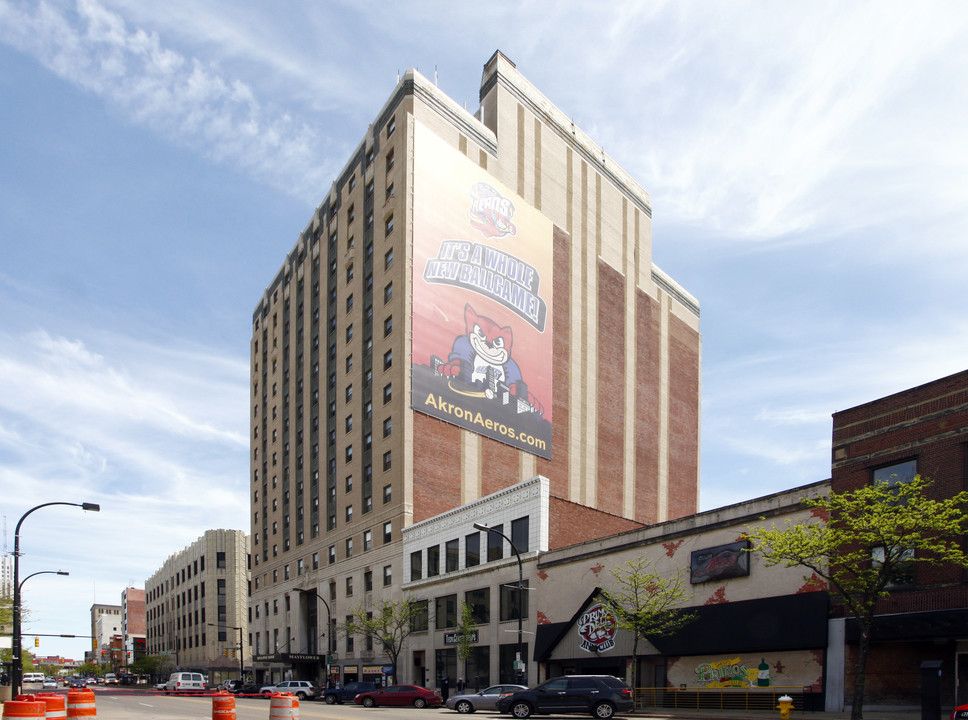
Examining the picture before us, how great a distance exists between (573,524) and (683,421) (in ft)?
151

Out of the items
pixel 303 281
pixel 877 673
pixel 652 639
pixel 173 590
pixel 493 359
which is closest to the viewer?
pixel 877 673

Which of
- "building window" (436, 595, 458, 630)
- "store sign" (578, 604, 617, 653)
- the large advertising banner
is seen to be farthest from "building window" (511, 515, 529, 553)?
the large advertising banner

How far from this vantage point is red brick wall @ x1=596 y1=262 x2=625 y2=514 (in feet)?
257

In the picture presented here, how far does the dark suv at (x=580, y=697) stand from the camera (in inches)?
1233

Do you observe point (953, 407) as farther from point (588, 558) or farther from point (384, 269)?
point (384, 269)

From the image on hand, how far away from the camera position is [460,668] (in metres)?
52.8

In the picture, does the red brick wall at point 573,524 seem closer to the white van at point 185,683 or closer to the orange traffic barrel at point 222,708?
the orange traffic barrel at point 222,708

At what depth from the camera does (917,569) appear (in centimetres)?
2873

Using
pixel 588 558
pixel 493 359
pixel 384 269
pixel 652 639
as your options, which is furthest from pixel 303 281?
pixel 652 639

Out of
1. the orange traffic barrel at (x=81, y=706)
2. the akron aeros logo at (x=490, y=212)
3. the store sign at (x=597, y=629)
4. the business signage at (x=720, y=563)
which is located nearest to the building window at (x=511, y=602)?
the store sign at (x=597, y=629)

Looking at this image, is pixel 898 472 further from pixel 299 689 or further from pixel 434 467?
pixel 299 689

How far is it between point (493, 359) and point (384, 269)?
450 inches

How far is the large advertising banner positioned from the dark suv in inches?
1273

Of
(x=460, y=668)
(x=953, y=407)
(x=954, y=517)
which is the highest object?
(x=953, y=407)
